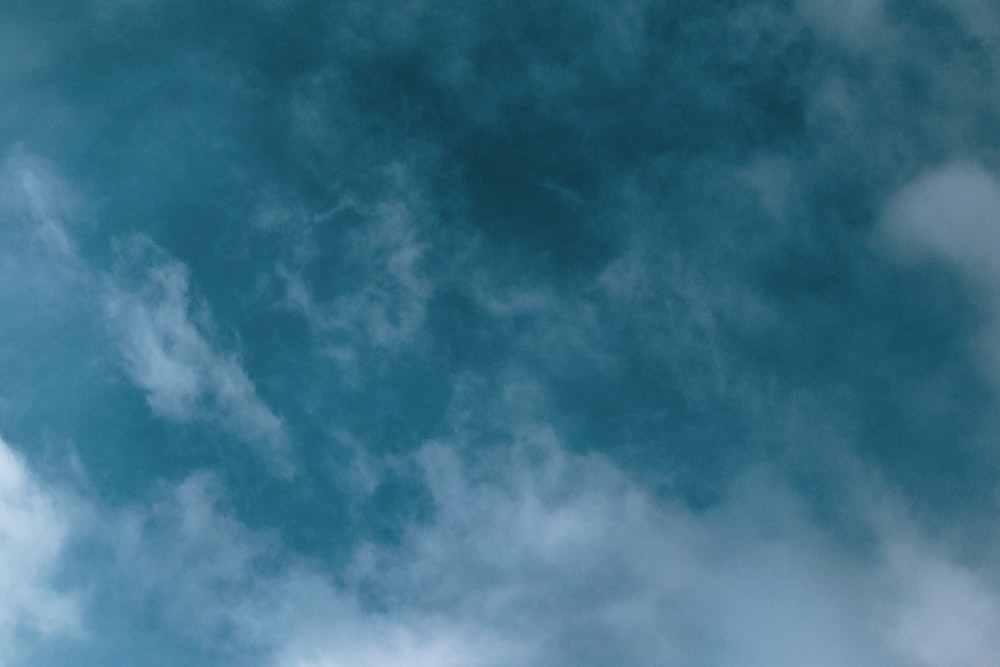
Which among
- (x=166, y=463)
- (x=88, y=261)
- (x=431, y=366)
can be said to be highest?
(x=88, y=261)

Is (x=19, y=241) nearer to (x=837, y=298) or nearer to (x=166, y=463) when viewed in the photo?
(x=166, y=463)

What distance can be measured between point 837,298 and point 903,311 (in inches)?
550

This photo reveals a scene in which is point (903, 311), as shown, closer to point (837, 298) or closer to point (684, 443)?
point (837, 298)

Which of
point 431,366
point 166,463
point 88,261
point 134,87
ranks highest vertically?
point 134,87

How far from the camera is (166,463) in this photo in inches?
7717

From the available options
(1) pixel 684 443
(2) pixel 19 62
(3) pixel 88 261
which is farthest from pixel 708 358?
(2) pixel 19 62

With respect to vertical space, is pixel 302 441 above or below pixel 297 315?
below

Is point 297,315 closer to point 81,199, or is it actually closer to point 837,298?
point 81,199

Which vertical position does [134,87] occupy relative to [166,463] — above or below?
above

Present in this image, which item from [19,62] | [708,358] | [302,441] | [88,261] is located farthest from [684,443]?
[19,62]

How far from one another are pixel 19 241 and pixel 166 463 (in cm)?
5603

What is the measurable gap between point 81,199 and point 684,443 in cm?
13953

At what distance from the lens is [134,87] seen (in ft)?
653

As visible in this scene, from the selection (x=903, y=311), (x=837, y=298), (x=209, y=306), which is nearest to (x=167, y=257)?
(x=209, y=306)
